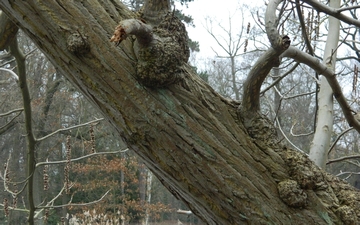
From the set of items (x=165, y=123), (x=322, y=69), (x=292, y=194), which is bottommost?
(x=292, y=194)

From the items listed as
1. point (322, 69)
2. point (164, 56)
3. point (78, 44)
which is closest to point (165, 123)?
point (164, 56)

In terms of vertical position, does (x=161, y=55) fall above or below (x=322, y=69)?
below

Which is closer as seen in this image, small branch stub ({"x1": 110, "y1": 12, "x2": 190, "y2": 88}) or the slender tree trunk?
small branch stub ({"x1": 110, "y1": 12, "x2": 190, "y2": 88})

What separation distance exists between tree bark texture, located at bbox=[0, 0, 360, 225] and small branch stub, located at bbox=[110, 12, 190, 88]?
0.08 ft

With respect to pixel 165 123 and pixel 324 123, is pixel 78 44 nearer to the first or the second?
pixel 165 123

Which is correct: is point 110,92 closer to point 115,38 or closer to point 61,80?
point 115,38

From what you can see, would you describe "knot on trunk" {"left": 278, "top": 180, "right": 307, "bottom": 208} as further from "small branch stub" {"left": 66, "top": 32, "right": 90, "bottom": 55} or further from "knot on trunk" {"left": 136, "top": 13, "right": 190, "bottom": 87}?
"small branch stub" {"left": 66, "top": 32, "right": 90, "bottom": 55}

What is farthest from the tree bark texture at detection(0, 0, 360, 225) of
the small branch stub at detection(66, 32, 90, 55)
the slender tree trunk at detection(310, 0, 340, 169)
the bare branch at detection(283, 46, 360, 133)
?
the slender tree trunk at detection(310, 0, 340, 169)

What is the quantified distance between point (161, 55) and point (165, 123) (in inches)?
8.8

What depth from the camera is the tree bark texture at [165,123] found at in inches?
44.8

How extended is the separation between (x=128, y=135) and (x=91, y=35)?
346 millimetres

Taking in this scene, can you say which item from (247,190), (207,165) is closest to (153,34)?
(207,165)

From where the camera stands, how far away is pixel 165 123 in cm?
114

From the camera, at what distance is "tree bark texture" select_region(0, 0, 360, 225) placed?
3.74 ft
